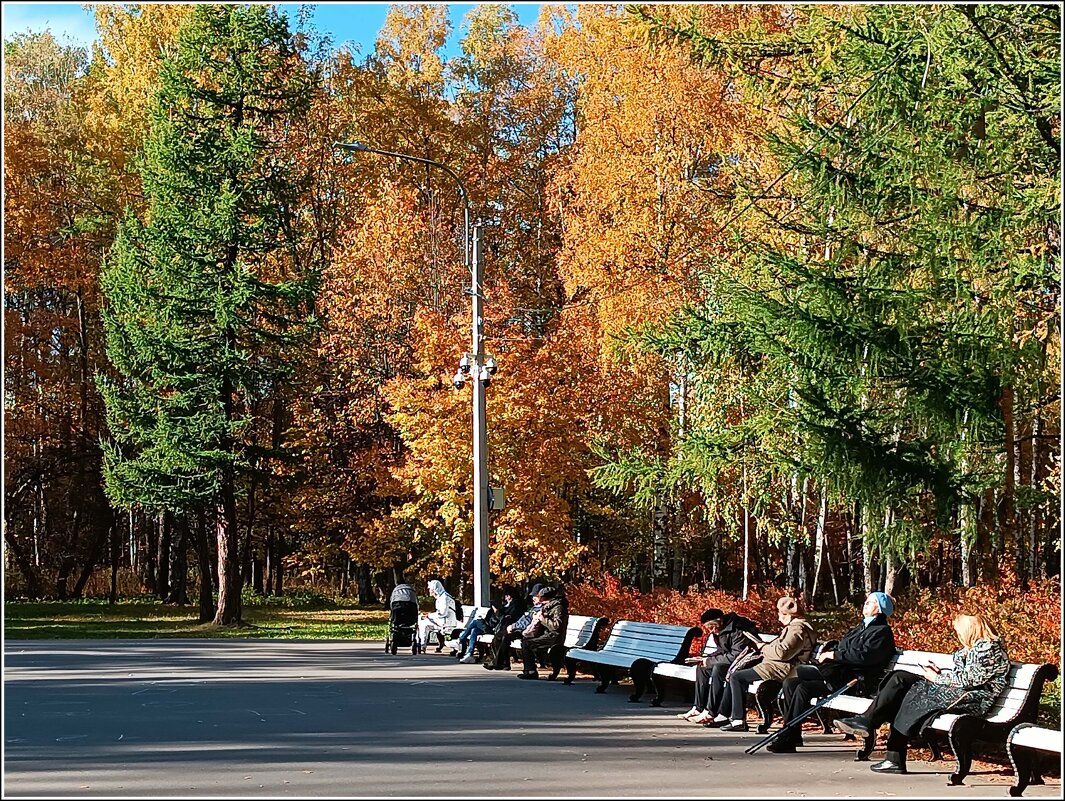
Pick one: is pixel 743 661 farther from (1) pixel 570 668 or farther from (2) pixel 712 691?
(1) pixel 570 668

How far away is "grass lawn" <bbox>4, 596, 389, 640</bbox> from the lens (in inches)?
1220

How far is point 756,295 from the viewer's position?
632 inches

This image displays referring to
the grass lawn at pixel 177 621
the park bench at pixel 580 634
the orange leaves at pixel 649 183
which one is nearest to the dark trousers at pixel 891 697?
the park bench at pixel 580 634

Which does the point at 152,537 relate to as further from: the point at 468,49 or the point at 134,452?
the point at 468,49

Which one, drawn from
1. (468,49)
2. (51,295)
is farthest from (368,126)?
(51,295)

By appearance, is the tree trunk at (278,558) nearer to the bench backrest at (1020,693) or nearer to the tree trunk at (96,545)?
the tree trunk at (96,545)

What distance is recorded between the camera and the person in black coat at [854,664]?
11.5 meters

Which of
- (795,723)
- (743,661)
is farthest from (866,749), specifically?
(743,661)

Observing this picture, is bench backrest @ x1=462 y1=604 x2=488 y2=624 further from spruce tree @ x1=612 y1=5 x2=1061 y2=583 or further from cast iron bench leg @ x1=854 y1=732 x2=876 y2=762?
cast iron bench leg @ x1=854 y1=732 x2=876 y2=762

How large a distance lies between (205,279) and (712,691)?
23.8 m

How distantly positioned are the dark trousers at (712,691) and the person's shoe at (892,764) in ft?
9.01

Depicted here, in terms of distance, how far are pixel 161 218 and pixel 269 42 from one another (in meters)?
6.00

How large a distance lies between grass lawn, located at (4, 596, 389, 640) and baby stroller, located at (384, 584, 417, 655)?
457 centimetres

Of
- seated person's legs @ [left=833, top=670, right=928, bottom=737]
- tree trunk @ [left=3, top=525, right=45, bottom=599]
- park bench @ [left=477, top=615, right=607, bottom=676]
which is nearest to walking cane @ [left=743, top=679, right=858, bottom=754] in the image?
seated person's legs @ [left=833, top=670, right=928, bottom=737]
